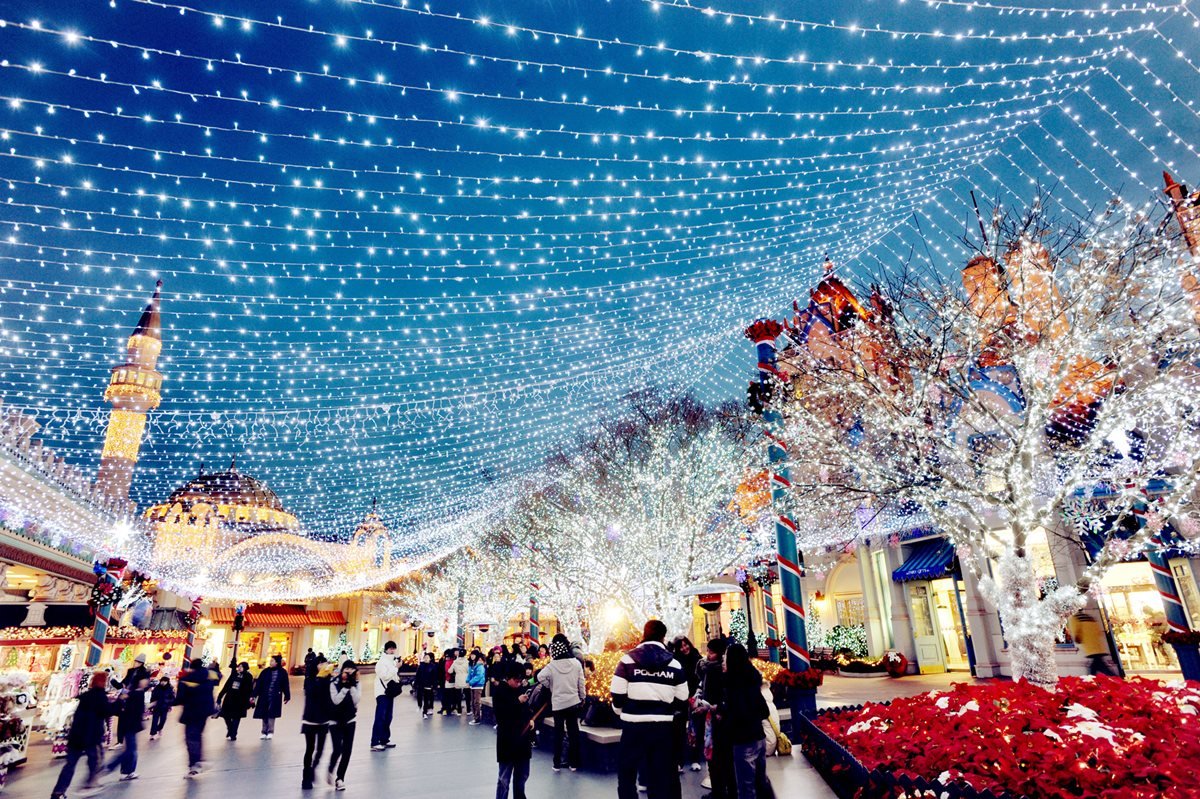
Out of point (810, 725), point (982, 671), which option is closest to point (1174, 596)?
point (982, 671)

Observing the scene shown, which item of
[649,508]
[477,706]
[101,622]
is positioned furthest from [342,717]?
[101,622]

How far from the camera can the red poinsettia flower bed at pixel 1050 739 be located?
13.8 ft

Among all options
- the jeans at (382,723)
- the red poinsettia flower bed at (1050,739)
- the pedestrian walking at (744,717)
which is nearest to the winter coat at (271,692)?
the jeans at (382,723)

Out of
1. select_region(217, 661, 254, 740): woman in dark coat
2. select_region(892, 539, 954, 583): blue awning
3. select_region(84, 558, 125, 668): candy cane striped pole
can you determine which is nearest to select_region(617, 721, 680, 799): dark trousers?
select_region(217, 661, 254, 740): woman in dark coat

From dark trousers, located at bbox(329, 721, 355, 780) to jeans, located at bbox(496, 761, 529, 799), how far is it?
103 inches

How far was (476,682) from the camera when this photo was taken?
17156mm

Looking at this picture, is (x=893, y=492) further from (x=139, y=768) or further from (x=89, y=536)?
(x=89, y=536)

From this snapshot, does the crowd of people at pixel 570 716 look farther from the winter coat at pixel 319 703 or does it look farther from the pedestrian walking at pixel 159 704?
the pedestrian walking at pixel 159 704

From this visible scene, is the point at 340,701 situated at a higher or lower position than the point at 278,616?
lower

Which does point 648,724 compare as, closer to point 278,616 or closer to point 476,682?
point 476,682

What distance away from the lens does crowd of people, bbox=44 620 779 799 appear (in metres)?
5.70

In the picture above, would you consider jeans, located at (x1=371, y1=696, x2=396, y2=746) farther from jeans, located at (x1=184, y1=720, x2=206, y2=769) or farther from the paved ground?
jeans, located at (x1=184, y1=720, x2=206, y2=769)

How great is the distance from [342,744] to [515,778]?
113 inches

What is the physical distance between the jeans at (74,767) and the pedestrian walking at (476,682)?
9.00m
